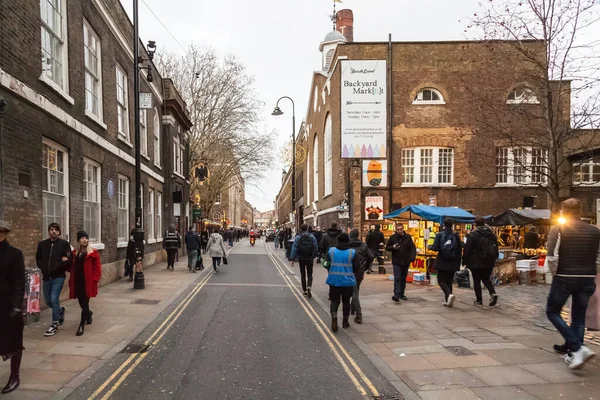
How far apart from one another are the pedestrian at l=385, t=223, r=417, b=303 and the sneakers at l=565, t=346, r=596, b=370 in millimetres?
4745

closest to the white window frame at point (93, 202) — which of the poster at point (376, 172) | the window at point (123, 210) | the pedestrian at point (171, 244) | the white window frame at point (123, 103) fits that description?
the window at point (123, 210)

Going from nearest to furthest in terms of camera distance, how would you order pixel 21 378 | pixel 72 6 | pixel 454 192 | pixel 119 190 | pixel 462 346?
pixel 21 378, pixel 462 346, pixel 72 6, pixel 119 190, pixel 454 192

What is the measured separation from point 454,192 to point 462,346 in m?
17.2

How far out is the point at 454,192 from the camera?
2242 cm

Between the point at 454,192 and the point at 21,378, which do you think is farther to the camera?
the point at 454,192

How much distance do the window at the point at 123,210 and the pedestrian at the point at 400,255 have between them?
32.1 ft

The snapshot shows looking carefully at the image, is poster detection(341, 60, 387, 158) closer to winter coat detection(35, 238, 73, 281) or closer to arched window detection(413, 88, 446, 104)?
arched window detection(413, 88, 446, 104)

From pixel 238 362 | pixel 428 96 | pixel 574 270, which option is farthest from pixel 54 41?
pixel 428 96

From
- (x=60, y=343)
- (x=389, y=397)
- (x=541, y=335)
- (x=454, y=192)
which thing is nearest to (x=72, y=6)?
(x=60, y=343)

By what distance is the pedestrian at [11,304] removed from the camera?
14.4ft

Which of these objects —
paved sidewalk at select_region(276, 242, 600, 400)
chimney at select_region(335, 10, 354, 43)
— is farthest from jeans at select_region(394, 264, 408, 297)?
chimney at select_region(335, 10, 354, 43)

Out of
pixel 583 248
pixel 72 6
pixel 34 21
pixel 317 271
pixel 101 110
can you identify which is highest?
pixel 72 6

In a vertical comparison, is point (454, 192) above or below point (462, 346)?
above

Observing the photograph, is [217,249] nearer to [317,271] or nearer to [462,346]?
[317,271]
